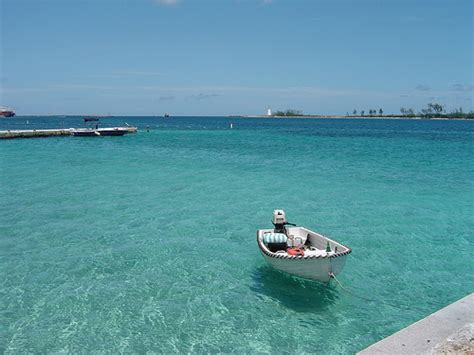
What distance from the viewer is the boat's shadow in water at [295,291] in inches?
514

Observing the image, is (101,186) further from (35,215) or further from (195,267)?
(195,267)

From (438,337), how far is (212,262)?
30.2 ft

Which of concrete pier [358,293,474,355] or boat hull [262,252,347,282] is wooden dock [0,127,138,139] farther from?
concrete pier [358,293,474,355]

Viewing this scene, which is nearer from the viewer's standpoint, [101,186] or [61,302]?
[61,302]

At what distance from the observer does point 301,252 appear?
14641 mm

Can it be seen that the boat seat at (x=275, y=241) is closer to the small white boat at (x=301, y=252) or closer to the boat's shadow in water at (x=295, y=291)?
the small white boat at (x=301, y=252)

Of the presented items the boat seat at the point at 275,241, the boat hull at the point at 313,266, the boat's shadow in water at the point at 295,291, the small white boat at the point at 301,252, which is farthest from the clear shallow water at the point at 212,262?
the boat seat at the point at 275,241

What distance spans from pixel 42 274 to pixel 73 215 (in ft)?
27.2

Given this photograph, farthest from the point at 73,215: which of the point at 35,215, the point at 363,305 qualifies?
the point at 363,305

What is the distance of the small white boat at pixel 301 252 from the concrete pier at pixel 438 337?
12.4ft

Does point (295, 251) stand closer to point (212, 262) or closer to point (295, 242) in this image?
point (295, 242)

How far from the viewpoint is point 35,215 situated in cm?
2291

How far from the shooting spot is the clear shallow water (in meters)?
11.7

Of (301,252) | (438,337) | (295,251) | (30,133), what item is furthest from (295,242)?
(30,133)
